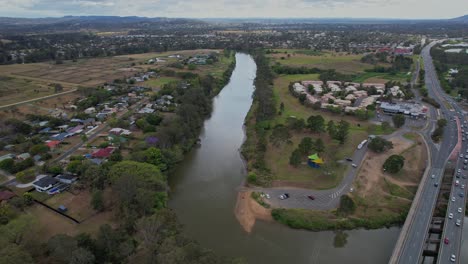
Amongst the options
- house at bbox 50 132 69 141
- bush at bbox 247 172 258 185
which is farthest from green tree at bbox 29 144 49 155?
bush at bbox 247 172 258 185

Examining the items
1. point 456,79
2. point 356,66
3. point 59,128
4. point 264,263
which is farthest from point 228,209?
point 356,66

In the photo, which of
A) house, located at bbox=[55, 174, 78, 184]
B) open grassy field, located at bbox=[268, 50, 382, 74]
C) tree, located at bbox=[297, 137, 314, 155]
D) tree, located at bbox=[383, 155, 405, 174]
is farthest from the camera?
open grassy field, located at bbox=[268, 50, 382, 74]

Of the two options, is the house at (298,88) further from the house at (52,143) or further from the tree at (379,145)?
the house at (52,143)

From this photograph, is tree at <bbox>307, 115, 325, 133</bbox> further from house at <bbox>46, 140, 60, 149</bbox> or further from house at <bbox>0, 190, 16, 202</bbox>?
house at <bbox>0, 190, 16, 202</bbox>

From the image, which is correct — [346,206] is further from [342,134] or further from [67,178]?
[67,178]

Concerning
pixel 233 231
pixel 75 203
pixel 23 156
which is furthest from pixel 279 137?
pixel 23 156

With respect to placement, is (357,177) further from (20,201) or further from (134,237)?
(20,201)
